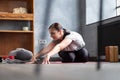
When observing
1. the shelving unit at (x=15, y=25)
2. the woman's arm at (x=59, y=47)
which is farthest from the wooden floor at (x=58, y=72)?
the shelving unit at (x=15, y=25)

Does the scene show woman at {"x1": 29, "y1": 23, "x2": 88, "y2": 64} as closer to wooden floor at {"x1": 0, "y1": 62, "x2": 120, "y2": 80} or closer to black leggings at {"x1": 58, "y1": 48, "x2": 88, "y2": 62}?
black leggings at {"x1": 58, "y1": 48, "x2": 88, "y2": 62}

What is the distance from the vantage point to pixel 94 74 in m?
0.22

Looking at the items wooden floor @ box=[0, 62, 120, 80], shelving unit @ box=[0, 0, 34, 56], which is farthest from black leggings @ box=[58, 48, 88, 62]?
shelving unit @ box=[0, 0, 34, 56]

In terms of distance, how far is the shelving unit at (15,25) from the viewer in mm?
1041

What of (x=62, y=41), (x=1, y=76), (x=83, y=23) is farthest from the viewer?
(x=83, y=23)

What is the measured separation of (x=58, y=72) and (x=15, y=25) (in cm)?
89

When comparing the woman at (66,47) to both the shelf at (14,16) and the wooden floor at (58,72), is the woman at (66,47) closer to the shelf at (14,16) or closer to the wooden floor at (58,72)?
the wooden floor at (58,72)

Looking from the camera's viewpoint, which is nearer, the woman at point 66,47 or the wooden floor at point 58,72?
the wooden floor at point 58,72

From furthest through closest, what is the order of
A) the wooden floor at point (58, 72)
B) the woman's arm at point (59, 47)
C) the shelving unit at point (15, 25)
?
the shelving unit at point (15, 25) < the woman's arm at point (59, 47) < the wooden floor at point (58, 72)

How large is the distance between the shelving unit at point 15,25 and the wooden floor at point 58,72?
2.66 ft

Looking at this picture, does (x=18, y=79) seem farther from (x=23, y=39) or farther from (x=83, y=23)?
(x=23, y=39)

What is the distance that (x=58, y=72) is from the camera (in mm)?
213

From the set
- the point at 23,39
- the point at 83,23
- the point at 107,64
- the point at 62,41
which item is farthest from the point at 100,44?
the point at 23,39

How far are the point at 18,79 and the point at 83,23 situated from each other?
750 millimetres
